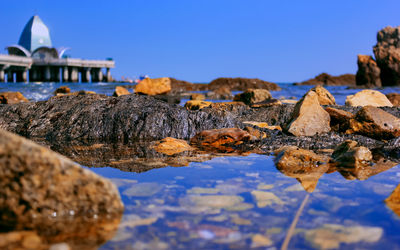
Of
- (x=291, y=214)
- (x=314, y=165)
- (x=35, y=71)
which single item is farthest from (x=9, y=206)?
(x=35, y=71)

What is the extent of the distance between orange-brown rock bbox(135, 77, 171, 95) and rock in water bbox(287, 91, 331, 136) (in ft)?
28.2

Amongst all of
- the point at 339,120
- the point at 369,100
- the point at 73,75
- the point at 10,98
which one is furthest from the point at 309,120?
the point at 73,75

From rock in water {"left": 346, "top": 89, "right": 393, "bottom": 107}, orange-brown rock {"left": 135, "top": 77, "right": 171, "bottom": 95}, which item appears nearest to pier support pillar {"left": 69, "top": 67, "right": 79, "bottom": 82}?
orange-brown rock {"left": 135, "top": 77, "right": 171, "bottom": 95}

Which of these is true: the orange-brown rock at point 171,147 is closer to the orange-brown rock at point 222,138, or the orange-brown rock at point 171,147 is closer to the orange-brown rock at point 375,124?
the orange-brown rock at point 222,138

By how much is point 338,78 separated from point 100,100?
271 ft

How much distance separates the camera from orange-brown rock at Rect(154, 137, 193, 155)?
13.6 feet

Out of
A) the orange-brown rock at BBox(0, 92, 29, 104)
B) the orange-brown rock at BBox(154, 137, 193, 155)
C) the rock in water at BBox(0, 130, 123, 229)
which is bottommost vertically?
the orange-brown rock at BBox(0, 92, 29, 104)

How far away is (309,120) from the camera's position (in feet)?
17.6

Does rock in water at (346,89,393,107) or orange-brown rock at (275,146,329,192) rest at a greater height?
rock in water at (346,89,393,107)

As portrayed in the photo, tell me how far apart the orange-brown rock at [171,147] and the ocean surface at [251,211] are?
1.06 m

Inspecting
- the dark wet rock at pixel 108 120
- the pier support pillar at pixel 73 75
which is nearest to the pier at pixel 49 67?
the pier support pillar at pixel 73 75

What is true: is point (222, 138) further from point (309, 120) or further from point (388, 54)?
point (388, 54)

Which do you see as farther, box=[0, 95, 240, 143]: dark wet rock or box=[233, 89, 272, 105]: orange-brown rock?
box=[233, 89, 272, 105]: orange-brown rock

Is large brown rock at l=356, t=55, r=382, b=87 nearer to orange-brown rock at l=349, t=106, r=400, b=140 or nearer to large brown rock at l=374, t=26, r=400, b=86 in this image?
large brown rock at l=374, t=26, r=400, b=86
